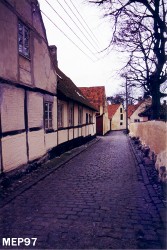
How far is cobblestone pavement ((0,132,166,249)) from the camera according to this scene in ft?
14.3

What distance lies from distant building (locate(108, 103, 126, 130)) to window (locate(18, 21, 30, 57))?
1913 inches

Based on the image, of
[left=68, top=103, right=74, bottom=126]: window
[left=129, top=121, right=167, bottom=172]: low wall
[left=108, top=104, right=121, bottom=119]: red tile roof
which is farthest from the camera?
[left=108, top=104, right=121, bottom=119]: red tile roof

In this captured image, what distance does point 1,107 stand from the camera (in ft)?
23.7

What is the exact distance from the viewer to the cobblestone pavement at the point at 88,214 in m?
4.35

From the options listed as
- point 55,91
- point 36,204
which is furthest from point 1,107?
point 55,91

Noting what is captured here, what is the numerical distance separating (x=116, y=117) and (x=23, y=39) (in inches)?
2077

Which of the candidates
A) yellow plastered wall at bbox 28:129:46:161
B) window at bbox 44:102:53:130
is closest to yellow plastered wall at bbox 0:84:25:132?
yellow plastered wall at bbox 28:129:46:161

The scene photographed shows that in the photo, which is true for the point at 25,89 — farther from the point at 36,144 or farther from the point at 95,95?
the point at 95,95

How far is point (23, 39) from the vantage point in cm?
894

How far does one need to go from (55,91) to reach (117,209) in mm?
8150

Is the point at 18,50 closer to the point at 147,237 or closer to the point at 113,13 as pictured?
the point at 113,13

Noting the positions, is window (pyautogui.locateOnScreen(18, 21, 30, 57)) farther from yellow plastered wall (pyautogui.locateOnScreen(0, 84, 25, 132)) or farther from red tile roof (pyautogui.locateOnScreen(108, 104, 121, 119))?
red tile roof (pyautogui.locateOnScreen(108, 104, 121, 119))

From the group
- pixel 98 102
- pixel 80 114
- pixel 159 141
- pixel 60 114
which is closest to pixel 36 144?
pixel 60 114

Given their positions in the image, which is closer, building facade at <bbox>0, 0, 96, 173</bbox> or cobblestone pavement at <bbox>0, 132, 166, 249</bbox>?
cobblestone pavement at <bbox>0, 132, 166, 249</bbox>
